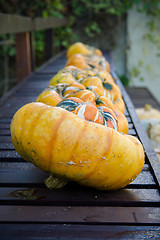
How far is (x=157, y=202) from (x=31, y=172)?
1.89ft

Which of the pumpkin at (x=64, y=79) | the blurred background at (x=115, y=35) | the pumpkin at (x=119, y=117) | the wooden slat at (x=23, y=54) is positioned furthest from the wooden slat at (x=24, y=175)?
the blurred background at (x=115, y=35)

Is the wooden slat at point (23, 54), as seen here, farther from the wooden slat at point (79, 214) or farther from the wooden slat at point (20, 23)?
the wooden slat at point (79, 214)

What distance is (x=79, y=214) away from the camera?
104 cm

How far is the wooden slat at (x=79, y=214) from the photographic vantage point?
100cm

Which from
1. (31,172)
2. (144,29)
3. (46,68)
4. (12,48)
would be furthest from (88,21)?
(31,172)

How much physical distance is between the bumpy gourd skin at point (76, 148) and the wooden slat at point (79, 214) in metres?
0.13

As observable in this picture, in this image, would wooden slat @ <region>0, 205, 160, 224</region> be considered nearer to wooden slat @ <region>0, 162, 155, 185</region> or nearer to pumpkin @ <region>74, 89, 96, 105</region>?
wooden slat @ <region>0, 162, 155, 185</region>

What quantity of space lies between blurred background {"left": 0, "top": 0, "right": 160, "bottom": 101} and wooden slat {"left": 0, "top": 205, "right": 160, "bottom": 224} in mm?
5382

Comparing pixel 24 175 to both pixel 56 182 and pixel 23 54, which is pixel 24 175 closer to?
pixel 56 182

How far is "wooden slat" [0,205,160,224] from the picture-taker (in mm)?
1003

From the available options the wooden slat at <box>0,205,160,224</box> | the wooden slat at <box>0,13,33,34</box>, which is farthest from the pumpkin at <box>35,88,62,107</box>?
the wooden slat at <box>0,13,33,34</box>

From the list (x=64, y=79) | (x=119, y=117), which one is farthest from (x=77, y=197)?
(x=64, y=79)

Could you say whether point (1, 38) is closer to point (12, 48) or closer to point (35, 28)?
point (12, 48)

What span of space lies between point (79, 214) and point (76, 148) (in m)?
0.24
